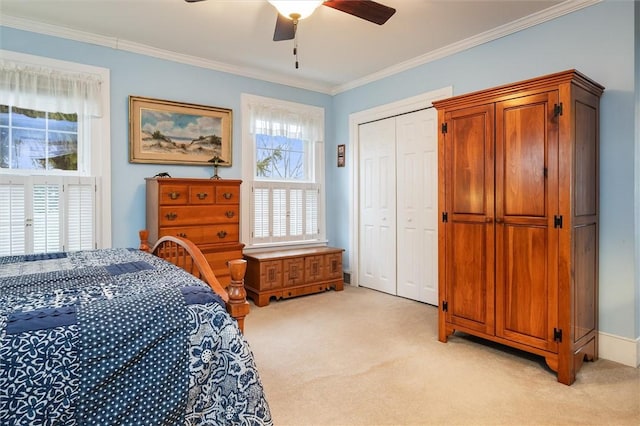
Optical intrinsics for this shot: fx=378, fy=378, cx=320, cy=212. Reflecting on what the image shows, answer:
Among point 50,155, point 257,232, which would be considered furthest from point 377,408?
point 50,155

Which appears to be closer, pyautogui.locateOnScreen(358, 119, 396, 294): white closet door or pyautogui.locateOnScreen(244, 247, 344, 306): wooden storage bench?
pyautogui.locateOnScreen(244, 247, 344, 306): wooden storage bench

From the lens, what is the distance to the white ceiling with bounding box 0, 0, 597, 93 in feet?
9.64

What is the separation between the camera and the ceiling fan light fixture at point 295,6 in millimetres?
2006

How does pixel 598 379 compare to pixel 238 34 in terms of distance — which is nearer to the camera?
pixel 598 379

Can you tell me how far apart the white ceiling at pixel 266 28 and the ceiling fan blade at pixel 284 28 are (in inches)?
20.2

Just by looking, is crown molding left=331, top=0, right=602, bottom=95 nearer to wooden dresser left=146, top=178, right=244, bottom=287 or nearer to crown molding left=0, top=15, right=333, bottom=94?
crown molding left=0, top=15, right=333, bottom=94

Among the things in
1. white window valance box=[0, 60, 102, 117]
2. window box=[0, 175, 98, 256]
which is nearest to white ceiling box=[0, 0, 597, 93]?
white window valance box=[0, 60, 102, 117]

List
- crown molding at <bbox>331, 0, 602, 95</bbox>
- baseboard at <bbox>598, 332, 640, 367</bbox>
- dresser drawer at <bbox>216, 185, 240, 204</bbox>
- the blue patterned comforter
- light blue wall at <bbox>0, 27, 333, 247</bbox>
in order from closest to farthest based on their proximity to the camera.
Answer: the blue patterned comforter, baseboard at <bbox>598, 332, 640, 367</bbox>, crown molding at <bbox>331, 0, 602, 95</bbox>, light blue wall at <bbox>0, 27, 333, 247</bbox>, dresser drawer at <bbox>216, 185, 240, 204</bbox>

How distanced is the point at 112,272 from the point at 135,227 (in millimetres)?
2077

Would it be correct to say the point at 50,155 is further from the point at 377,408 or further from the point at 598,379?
the point at 598,379

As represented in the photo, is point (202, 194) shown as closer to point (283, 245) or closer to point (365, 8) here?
point (283, 245)

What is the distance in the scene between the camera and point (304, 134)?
4.89m

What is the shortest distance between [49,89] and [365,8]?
110 inches

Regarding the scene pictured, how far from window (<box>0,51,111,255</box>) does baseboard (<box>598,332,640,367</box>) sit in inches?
164
